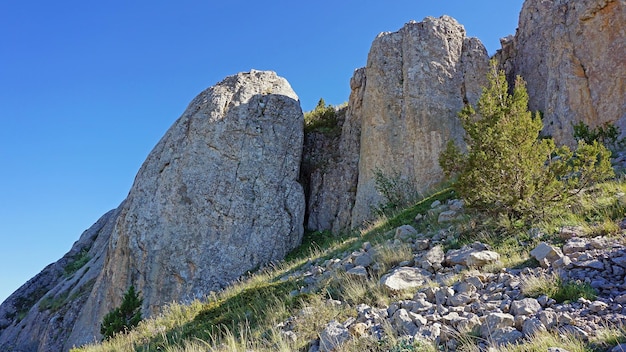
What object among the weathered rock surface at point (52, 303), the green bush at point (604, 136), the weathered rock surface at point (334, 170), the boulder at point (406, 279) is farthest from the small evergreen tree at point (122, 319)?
the green bush at point (604, 136)

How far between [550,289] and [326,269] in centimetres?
534

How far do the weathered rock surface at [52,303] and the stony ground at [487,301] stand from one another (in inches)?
835

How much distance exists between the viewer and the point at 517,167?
27.2ft

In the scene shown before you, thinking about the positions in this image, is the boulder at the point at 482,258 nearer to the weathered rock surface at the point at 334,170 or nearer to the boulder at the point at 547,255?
the boulder at the point at 547,255

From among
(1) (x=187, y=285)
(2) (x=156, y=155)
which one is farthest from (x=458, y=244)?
(2) (x=156, y=155)

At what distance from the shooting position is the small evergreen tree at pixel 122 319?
12547mm

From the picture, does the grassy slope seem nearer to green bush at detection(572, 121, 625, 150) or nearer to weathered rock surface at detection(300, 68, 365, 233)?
green bush at detection(572, 121, 625, 150)

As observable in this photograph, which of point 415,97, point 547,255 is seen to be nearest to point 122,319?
point 547,255

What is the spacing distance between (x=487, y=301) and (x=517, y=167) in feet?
13.1

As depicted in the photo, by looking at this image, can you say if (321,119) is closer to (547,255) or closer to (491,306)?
(547,255)

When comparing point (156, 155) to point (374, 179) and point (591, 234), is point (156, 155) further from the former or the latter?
point (591, 234)

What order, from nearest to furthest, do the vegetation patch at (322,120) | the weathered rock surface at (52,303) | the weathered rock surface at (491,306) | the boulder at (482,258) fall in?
the weathered rock surface at (491,306), the boulder at (482,258), the weathered rock surface at (52,303), the vegetation patch at (322,120)

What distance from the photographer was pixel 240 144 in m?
21.8

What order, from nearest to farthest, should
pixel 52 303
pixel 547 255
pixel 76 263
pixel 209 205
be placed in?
1. pixel 547 255
2. pixel 209 205
3. pixel 52 303
4. pixel 76 263
